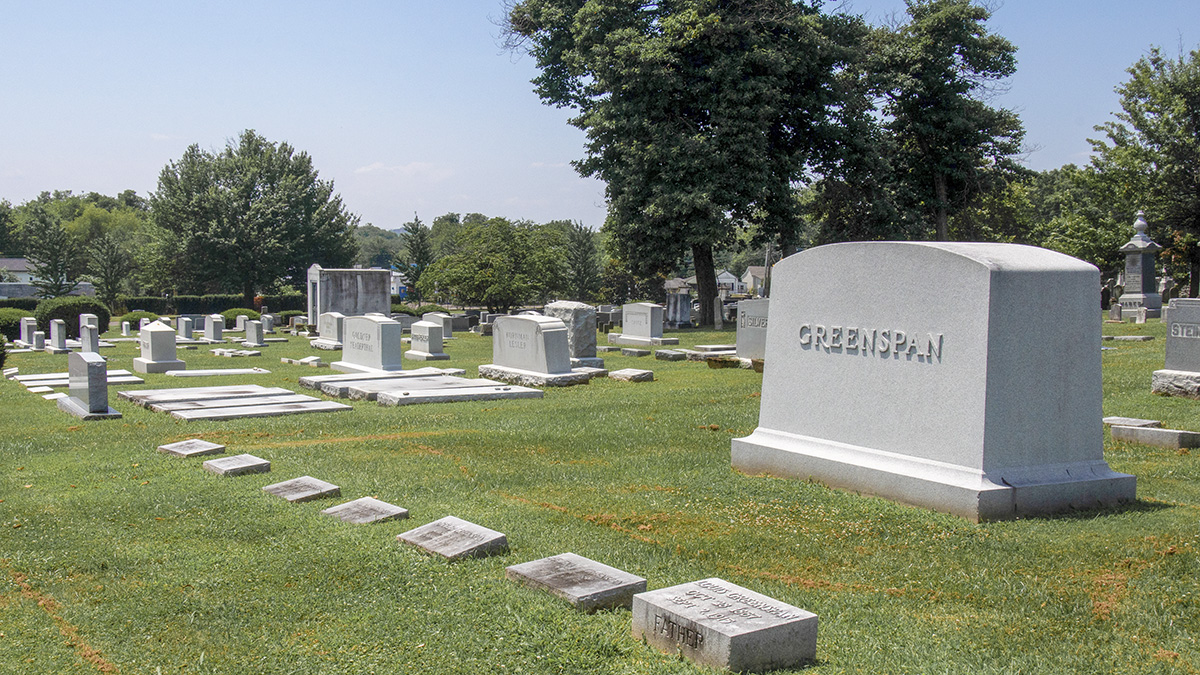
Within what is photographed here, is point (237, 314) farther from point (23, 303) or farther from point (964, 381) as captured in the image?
point (964, 381)

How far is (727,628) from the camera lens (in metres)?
3.56

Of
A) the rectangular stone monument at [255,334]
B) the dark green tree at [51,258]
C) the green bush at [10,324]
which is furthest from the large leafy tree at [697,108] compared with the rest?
the dark green tree at [51,258]

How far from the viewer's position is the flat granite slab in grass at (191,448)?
8.47m

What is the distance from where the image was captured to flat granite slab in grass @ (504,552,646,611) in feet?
13.8

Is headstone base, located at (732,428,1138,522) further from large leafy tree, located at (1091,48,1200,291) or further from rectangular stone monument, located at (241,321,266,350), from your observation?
large leafy tree, located at (1091,48,1200,291)

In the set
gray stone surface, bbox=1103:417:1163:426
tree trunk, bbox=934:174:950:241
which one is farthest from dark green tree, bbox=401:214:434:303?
gray stone surface, bbox=1103:417:1163:426

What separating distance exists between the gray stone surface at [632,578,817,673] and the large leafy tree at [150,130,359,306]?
171 ft

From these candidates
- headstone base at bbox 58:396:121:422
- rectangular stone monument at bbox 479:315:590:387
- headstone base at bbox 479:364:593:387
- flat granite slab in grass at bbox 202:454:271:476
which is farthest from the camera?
rectangular stone monument at bbox 479:315:590:387

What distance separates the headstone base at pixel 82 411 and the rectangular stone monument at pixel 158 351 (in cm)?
587

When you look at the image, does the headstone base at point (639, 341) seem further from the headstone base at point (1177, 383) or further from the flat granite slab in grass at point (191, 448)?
the flat granite slab in grass at point (191, 448)

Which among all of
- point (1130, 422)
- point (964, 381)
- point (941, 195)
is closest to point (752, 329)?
point (1130, 422)

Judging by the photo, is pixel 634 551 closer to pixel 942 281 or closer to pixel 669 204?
pixel 942 281

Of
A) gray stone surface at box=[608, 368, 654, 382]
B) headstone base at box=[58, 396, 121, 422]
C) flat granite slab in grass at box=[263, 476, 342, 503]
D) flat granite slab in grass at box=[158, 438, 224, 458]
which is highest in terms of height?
gray stone surface at box=[608, 368, 654, 382]

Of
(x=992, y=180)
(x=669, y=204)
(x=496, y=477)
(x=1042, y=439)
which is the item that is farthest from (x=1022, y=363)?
(x=992, y=180)
